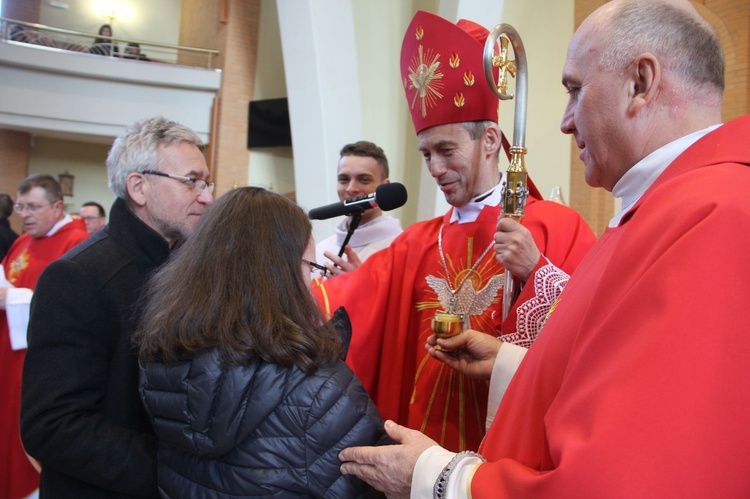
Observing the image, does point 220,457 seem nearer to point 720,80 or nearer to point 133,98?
point 720,80

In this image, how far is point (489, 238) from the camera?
7.51ft

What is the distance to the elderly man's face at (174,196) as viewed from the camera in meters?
2.02

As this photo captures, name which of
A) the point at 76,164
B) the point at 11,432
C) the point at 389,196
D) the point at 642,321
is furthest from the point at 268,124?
the point at 642,321

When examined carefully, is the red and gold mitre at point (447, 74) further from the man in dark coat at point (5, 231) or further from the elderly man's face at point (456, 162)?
the man in dark coat at point (5, 231)

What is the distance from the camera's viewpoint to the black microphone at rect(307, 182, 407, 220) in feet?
7.41

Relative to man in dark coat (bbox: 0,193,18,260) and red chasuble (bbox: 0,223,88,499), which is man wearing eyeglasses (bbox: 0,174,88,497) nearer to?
red chasuble (bbox: 0,223,88,499)

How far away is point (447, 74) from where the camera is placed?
2.41 meters

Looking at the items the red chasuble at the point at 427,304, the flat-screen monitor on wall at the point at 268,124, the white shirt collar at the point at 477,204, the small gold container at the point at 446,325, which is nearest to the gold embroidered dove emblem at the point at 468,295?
the red chasuble at the point at 427,304

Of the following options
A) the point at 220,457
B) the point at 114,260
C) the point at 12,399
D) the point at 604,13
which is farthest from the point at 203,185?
the point at 12,399

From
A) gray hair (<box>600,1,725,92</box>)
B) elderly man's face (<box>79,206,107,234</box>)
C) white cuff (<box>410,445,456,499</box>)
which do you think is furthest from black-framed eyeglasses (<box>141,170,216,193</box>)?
elderly man's face (<box>79,206,107,234</box>)

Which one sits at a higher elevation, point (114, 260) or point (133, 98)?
point (133, 98)

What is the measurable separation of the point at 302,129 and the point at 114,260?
5.07 meters

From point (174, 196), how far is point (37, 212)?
3165 millimetres

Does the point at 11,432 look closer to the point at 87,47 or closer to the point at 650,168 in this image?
the point at 650,168
